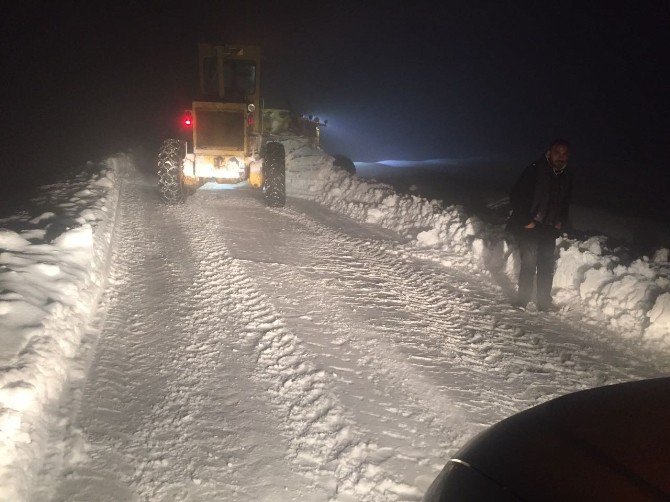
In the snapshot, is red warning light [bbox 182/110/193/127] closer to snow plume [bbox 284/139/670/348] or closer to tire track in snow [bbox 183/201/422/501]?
snow plume [bbox 284/139/670/348]

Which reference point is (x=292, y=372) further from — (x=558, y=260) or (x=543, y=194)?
(x=558, y=260)

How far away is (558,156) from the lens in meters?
4.92

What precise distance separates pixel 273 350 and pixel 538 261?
3.33 meters

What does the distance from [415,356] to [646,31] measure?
73.2 metres

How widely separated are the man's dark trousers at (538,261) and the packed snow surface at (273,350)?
265 millimetres

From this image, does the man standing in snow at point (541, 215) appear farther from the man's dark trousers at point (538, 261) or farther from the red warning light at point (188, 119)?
the red warning light at point (188, 119)

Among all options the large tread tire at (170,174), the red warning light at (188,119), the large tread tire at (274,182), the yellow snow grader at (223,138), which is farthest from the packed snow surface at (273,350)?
the red warning light at (188,119)

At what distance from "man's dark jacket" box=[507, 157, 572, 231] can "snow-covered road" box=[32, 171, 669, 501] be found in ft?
3.60

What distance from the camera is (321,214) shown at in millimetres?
9086

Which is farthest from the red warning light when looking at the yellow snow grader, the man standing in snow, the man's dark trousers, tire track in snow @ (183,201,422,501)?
the man's dark trousers

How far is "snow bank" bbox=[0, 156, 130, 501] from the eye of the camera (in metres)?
2.64

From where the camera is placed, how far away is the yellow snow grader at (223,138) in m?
8.66

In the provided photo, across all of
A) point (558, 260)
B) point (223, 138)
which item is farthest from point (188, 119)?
point (558, 260)

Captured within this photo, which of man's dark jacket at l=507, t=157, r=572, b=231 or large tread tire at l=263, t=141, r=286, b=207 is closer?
man's dark jacket at l=507, t=157, r=572, b=231
